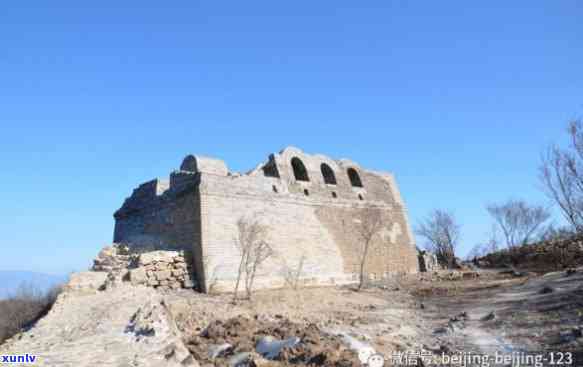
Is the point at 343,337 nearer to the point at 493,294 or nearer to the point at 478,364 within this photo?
the point at 478,364

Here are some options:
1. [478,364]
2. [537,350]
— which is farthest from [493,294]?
[478,364]

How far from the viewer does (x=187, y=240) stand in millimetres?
12758

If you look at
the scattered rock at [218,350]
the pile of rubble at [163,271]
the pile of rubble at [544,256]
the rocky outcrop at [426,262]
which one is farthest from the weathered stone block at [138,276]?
the pile of rubble at [544,256]

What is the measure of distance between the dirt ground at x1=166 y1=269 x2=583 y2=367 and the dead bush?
3740 millimetres

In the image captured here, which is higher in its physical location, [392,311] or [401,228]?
[401,228]

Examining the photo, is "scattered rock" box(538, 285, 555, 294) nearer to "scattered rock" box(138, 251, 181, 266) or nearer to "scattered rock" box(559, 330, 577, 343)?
"scattered rock" box(559, 330, 577, 343)

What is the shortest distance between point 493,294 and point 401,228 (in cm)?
871

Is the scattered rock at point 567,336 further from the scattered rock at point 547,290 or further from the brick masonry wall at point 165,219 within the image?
the brick masonry wall at point 165,219

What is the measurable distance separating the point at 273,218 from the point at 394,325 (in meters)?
7.43

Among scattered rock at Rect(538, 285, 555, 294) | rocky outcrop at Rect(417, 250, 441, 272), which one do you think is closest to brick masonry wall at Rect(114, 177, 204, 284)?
scattered rock at Rect(538, 285, 555, 294)

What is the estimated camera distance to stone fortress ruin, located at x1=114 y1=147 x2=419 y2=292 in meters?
12.6

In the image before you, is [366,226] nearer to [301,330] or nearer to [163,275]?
[163,275]

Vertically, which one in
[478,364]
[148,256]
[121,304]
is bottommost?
[478,364]

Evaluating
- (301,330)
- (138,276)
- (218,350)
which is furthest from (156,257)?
(301,330)
